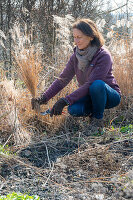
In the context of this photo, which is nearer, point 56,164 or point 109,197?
point 109,197

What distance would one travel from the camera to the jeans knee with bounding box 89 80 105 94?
2.70 meters

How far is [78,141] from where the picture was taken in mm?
2549

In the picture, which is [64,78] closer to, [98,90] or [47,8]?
[98,90]

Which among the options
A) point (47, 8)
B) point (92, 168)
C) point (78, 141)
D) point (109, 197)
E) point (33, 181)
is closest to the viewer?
point (109, 197)

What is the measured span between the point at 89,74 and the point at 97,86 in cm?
25

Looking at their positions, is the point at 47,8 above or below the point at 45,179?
above

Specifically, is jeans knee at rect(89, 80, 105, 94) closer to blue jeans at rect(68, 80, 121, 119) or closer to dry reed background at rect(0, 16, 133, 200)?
blue jeans at rect(68, 80, 121, 119)

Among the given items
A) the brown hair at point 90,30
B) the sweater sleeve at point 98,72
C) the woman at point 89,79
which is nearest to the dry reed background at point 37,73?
the woman at point 89,79

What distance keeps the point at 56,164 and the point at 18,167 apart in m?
0.33

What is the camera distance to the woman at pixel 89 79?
2.70 metres

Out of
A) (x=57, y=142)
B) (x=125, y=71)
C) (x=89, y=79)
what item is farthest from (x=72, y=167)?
(x=125, y=71)

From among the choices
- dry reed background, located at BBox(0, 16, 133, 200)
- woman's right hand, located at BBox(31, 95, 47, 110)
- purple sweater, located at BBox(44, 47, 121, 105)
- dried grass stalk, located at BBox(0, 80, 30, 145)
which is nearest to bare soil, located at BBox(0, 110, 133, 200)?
dry reed background, located at BBox(0, 16, 133, 200)

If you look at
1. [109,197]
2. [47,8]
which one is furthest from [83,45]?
[47,8]

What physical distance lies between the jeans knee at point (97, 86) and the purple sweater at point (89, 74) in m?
0.04
